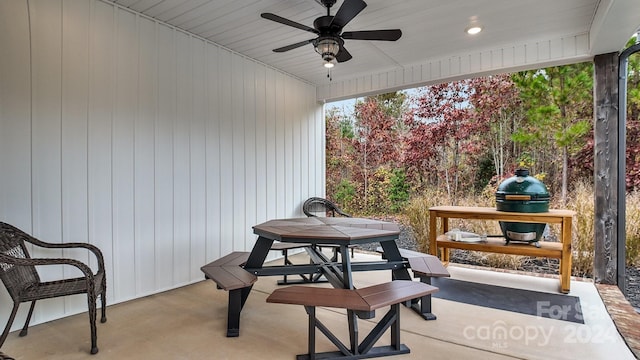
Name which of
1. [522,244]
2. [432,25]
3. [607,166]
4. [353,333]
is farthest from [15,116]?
[607,166]

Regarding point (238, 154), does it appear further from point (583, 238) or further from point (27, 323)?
point (583, 238)

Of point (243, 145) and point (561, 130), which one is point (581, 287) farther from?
point (243, 145)

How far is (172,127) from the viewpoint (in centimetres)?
338

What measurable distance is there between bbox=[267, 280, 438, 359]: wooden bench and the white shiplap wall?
1.83 meters

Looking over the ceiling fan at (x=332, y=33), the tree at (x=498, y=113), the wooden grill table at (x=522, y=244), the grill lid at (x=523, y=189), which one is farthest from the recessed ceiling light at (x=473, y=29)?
the tree at (x=498, y=113)

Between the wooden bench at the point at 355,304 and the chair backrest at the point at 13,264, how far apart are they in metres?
1.65

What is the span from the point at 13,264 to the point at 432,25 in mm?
3916

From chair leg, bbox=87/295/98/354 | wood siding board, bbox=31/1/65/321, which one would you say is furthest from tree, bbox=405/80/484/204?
wood siding board, bbox=31/1/65/321

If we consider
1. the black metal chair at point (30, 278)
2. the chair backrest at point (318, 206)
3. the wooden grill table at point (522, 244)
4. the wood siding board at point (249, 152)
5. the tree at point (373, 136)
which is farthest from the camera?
the tree at point (373, 136)

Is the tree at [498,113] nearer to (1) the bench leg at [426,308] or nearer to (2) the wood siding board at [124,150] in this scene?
(1) the bench leg at [426,308]

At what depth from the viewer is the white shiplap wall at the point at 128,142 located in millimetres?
2436

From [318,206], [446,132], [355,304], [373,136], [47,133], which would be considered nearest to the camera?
[355,304]

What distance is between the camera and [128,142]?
3.02 m

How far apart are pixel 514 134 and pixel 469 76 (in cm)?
234
